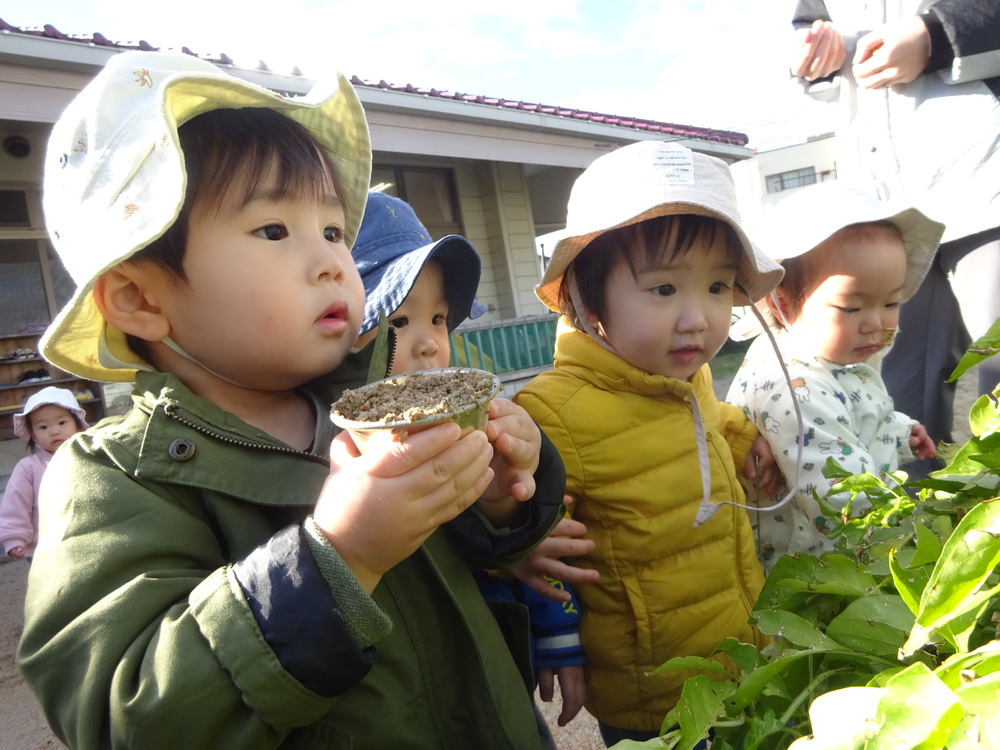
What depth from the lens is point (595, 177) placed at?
1.78 metres

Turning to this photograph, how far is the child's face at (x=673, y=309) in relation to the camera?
1.65m

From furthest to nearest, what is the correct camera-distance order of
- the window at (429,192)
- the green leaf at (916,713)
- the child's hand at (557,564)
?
the window at (429,192) → the child's hand at (557,564) → the green leaf at (916,713)

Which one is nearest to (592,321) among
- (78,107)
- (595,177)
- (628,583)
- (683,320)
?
(683,320)

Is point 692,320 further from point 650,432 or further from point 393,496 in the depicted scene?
point 393,496

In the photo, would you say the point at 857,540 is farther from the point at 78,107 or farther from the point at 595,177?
the point at 78,107

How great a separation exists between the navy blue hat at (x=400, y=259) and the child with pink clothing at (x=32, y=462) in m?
3.87

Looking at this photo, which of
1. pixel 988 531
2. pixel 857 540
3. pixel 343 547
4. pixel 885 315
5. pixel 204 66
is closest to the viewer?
pixel 988 531

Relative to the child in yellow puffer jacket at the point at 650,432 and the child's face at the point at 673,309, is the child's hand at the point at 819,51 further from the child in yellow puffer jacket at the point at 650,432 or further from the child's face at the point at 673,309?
the child's face at the point at 673,309

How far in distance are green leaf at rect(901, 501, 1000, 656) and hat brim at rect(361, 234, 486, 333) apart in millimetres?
1217

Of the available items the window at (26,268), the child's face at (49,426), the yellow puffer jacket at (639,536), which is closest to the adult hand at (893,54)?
the yellow puffer jacket at (639,536)

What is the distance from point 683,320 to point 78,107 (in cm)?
131

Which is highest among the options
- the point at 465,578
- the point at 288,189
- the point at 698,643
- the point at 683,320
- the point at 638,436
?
the point at 288,189

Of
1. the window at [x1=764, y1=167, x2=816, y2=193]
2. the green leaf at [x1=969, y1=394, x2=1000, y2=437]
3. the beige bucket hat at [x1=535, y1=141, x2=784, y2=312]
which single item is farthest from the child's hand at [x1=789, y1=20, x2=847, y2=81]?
the window at [x1=764, y1=167, x2=816, y2=193]

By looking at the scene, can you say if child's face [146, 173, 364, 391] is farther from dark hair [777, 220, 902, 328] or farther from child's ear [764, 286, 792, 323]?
child's ear [764, 286, 792, 323]
